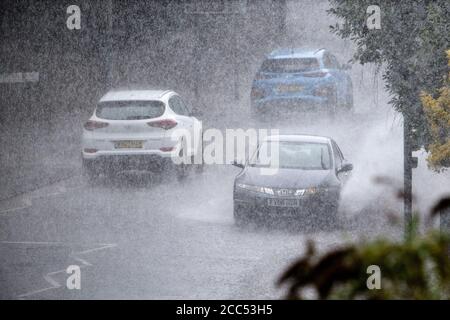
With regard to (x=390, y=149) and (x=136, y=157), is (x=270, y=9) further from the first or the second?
(x=136, y=157)

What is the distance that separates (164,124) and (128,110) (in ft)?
2.22

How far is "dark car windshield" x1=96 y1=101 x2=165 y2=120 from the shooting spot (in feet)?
52.6

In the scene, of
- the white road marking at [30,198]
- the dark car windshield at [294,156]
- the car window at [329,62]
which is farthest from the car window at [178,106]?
the car window at [329,62]

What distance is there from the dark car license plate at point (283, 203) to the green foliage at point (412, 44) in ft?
6.17

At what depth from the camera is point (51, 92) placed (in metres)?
26.4

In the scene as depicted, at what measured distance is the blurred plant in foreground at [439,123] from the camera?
10844mm

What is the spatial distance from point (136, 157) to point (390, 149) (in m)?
7.05

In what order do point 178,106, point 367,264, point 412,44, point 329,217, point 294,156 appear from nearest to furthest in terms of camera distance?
point 367,264, point 412,44, point 329,217, point 294,156, point 178,106

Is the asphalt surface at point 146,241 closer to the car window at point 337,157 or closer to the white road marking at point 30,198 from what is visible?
the white road marking at point 30,198

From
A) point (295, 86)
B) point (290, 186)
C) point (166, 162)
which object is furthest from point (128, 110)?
point (295, 86)

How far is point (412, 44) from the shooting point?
38.5 feet

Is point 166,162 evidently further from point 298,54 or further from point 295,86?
point 298,54

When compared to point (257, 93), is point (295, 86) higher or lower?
higher
